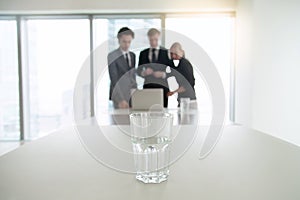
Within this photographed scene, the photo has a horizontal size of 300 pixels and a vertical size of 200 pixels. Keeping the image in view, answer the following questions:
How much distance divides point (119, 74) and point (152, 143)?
2637mm

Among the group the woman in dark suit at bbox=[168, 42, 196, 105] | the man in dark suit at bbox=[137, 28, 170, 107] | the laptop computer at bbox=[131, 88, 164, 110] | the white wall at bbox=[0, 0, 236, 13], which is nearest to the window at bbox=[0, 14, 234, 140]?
the white wall at bbox=[0, 0, 236, 13]

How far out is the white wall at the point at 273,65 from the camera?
4230 mm

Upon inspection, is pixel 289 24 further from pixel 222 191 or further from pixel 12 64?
pixel 12 64

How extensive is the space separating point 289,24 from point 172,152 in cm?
401

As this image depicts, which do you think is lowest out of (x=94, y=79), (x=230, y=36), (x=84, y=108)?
(x=84, y=108)

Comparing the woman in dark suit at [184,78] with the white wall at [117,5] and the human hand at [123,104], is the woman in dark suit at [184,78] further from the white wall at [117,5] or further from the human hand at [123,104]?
the white wall at [117,5]

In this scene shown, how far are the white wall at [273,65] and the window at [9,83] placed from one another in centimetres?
404

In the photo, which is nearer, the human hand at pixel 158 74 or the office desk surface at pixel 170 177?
the office desk surface at pixel 170 177

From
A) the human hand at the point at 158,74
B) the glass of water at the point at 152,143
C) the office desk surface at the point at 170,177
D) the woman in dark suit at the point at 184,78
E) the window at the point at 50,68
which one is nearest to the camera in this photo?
the office desk surface at the point at 170,177

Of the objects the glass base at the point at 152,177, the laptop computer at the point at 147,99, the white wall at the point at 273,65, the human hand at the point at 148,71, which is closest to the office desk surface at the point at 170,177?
the glass base at the point at 152,177

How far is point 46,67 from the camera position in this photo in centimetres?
539

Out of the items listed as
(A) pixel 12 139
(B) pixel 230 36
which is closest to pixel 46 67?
(A) pixel 12 139

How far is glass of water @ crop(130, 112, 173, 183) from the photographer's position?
771mm

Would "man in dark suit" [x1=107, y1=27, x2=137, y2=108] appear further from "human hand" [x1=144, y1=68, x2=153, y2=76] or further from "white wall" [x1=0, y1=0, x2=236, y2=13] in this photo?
"white wall" [x1=0, y1=0, x2=236, y2=13]
